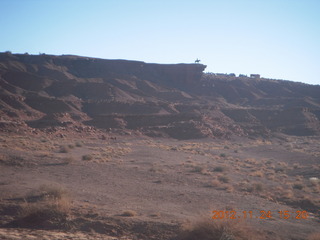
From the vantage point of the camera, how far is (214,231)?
8328 mm

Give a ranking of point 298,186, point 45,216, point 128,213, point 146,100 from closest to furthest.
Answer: point 45,216, point 128,213, point 298,186, point 146,100

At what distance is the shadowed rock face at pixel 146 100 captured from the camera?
5156 centimetres

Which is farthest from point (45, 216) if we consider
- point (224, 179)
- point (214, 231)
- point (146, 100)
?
point (146, 100)

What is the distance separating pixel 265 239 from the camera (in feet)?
29.3

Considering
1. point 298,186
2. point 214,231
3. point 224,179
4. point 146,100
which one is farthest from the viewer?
point 146,100

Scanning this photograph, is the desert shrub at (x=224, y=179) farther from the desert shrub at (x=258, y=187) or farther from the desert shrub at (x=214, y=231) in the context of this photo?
the desert shrub at (x=214, y=231)

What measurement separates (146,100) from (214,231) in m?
66.3

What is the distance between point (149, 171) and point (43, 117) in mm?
33265

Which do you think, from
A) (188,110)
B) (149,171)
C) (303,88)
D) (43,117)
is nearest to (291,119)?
(188,110)

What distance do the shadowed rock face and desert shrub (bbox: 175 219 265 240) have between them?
34236 millimetres

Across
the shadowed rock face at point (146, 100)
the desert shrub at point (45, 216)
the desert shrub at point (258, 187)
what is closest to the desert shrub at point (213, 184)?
the desert shrub at point (258, 187)

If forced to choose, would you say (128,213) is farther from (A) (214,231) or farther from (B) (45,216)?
(A) (214,231)
